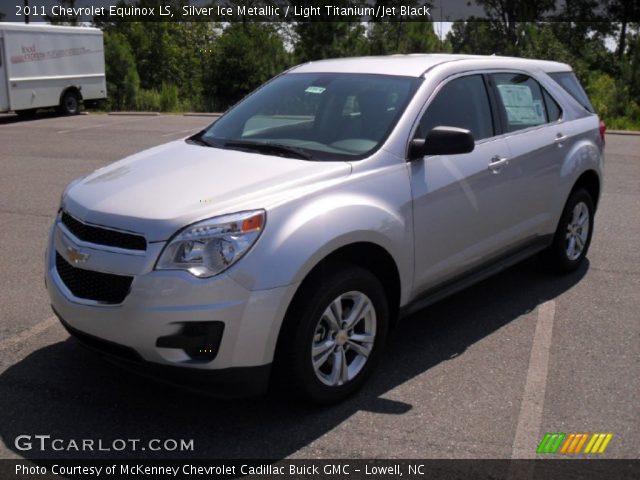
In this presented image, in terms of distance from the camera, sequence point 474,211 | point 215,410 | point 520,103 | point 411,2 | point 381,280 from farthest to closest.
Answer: point 411,2
point 520,103
point 474,211
point 381,280
point 215,410

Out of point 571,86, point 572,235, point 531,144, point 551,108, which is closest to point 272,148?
point 531,144

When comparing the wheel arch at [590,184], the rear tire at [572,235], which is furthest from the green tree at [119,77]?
the rear tire at [572,235]

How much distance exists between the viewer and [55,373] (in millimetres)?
4406

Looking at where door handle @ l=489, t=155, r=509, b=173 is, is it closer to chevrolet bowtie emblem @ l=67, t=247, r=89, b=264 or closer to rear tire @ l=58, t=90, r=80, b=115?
chevrolet bowtie emblem @ l=67, t=247, r=89, b=264

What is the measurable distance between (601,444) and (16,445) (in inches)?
109

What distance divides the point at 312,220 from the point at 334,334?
0.63 m

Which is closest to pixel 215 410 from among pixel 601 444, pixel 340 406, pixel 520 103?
pixel 340 406

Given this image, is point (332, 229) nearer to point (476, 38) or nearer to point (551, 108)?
point (551, 108)

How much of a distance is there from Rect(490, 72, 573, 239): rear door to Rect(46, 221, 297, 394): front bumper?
234cm

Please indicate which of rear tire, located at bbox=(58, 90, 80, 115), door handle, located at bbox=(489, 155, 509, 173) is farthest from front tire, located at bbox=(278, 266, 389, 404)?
rear tire, located at bbox=(58, 90, 80, 115)

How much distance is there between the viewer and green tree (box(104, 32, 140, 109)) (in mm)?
27688

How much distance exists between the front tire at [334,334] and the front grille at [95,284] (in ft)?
2.59

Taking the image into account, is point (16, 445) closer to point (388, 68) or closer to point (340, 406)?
point (340, 406)

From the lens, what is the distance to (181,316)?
3.45 metres
